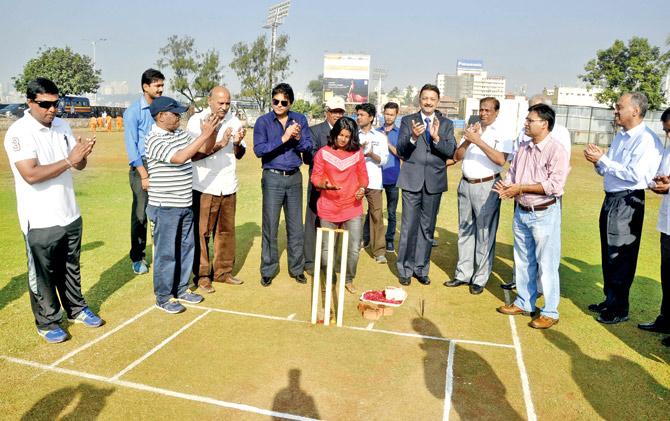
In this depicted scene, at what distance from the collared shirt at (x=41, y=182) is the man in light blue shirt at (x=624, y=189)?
555 cm

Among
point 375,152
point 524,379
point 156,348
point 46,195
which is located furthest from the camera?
point 375,152

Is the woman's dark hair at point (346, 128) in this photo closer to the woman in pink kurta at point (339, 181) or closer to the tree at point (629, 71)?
the woman in pink kurta at point (339, 181)

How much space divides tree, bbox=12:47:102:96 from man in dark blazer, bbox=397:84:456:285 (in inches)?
2285

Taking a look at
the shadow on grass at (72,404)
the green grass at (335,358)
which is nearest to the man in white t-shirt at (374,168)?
the green grass at (335,358)

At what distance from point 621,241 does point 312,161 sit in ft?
13.2

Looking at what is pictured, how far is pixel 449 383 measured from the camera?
14.5 ft

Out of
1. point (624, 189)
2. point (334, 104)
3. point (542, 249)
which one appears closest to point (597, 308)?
→ point (542, 249)

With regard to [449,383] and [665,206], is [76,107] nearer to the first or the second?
[449,383]

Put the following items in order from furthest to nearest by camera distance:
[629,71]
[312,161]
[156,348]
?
[629,71] → [312,161] → [156,348]

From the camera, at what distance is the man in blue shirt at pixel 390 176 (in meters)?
8.66

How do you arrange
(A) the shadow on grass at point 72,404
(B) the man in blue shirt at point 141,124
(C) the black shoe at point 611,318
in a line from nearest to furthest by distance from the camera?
(A) the shadow on grass at point 72,404 < (C) the black shoe at point 611,318 < (B) the man in blue shirt at point 141,124

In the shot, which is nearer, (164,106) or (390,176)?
(164,106)

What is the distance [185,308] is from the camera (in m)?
5.89

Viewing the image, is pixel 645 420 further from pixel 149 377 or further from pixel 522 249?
pixel 149 377
